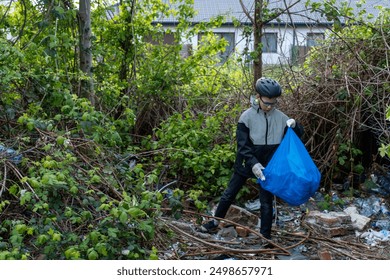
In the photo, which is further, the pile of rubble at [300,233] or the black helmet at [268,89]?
the black helmet at [268,89]

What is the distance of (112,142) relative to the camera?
6449mm

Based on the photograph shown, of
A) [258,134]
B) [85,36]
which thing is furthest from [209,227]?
[85,36]

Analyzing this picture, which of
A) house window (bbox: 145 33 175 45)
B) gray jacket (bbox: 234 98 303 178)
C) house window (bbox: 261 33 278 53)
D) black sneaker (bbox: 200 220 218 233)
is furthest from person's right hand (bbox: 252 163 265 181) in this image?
house window (bbox: 145 33 175 45)

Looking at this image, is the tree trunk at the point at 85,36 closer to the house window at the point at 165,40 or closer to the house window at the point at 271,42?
the house window at the point at 165,40

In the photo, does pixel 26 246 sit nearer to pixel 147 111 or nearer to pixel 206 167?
pixel 206 167

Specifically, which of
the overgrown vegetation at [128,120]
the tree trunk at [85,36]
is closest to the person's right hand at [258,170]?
the overgrown vegetation at [128,120]

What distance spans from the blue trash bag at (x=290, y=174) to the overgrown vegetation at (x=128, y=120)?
0.75 m

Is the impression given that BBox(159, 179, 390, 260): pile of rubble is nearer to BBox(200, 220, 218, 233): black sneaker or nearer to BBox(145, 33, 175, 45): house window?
BBox(200, 220, 218, 233): black sneaker

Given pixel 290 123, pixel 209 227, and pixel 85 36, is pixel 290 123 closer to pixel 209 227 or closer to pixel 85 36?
pixel 209 227

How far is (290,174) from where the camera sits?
603cm

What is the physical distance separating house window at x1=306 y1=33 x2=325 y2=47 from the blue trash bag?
2972 millimetres

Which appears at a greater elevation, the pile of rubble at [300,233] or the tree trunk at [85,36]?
the tree trunk at [85,36]

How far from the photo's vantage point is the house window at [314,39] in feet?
28.7

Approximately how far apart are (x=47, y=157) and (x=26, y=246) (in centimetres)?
75
